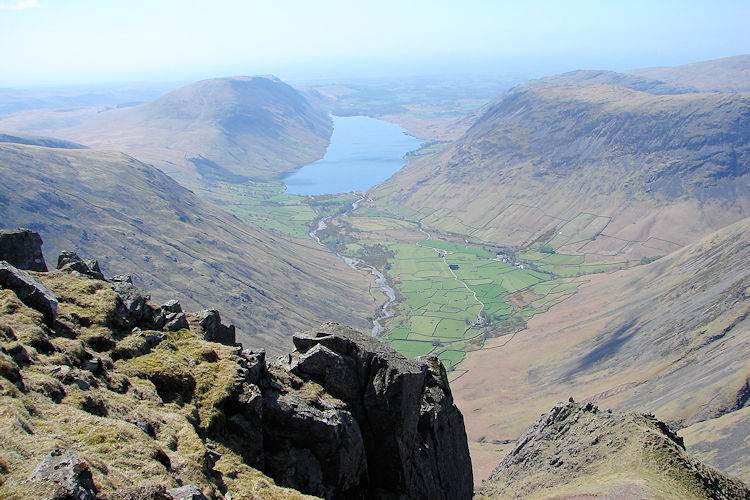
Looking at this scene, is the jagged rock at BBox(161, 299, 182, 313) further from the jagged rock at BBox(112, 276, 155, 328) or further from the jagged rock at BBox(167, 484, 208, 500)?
the jagged rock at BBox(167, 484, 208, 500)

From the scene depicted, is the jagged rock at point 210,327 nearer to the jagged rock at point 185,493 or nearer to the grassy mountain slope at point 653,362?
the jagged rock at point 185,493

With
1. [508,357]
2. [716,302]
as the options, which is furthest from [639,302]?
[508,357]

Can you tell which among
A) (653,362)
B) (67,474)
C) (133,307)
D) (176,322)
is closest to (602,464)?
(176,322)

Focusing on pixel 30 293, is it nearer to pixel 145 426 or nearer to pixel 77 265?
pixel 145 426

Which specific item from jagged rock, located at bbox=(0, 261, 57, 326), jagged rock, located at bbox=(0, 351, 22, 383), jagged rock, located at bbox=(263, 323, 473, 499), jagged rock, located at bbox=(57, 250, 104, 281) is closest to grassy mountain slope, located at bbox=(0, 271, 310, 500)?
jagged rock, located at bbox=(0, 351, 22, 383)

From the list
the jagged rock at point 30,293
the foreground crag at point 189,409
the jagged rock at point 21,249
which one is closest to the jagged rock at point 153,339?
the foreground crag at point 189,409
